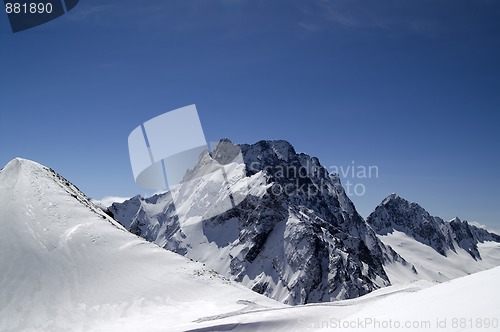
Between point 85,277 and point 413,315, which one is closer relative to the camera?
point 413,315

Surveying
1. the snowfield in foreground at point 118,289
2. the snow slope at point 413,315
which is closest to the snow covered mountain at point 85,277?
the snowfield in foreground at point 118,289

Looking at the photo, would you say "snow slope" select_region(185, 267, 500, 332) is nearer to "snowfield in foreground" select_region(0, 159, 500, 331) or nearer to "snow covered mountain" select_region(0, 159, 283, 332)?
"snowfield in foreground" select_region(0, 159, 500, 331)

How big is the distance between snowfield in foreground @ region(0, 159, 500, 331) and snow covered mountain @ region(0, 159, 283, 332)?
0.25 feet

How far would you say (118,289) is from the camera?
28.5 metres

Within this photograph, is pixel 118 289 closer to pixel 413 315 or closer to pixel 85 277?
pixel 85 277

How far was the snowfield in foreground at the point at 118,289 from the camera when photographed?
15.5m

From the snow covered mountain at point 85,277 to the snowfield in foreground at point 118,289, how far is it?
8 centimetres

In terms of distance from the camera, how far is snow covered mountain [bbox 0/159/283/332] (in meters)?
24.7

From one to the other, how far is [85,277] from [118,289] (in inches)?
127

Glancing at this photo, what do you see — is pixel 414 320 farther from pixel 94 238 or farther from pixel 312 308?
pixel 94 238

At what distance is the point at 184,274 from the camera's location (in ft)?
104

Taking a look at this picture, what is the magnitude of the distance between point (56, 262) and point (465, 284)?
94.5 ft

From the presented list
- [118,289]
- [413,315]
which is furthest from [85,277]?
[413,315]

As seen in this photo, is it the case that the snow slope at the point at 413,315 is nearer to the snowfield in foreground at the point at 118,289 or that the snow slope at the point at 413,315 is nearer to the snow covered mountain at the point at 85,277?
the snowfield in foreground at the point at 118,289
